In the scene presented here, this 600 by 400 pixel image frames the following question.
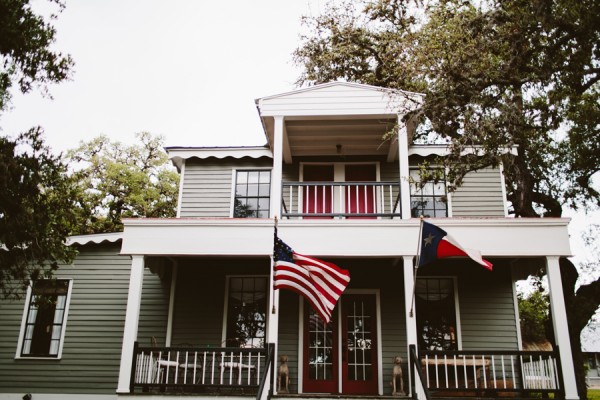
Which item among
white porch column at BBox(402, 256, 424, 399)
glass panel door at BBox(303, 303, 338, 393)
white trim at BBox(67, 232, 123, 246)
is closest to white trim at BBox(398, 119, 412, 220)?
white porch column at BBox(402, 256, 424, 399)

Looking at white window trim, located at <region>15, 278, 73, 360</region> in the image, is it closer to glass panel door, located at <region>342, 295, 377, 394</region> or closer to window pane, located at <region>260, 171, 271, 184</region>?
window pane, located at <region>260, 171, 271, 184</region>

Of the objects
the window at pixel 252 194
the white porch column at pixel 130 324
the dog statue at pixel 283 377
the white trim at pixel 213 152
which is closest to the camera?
the white porch column at pixel 130 324

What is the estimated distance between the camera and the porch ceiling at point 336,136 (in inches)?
440

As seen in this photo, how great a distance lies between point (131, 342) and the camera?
9125 mm

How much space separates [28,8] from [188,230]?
497 centimetres

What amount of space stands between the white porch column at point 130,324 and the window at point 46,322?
3504 mm

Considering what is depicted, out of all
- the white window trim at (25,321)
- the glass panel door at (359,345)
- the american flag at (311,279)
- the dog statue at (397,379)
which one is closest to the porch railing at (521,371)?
the dog statue at (397,379)

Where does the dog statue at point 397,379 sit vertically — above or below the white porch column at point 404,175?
below

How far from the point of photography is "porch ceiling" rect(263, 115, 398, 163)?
11172 millimetres

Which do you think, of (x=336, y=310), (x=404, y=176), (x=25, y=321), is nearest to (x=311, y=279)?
(x=404, y=176)

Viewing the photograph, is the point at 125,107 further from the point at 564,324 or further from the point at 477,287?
the point at 564,324

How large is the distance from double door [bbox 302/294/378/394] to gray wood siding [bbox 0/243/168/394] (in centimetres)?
357

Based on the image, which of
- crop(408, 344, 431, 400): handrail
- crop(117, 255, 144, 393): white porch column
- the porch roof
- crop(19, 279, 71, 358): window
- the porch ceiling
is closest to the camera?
crop(408, 344, 431, 400): handrail

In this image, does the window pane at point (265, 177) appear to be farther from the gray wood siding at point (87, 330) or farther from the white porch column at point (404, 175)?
the white porch column at point (404, 175)
